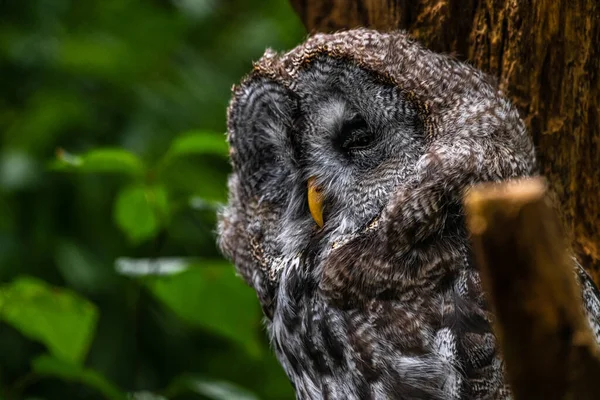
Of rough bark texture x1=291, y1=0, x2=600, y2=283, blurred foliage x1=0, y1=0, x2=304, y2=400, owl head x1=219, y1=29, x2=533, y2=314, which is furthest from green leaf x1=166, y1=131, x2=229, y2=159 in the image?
rough bark texture x1=291, y1=0, x2=600, y2=283

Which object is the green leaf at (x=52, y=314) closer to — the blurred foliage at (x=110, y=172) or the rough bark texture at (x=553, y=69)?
the blurred foliage at (x=110, y=172)

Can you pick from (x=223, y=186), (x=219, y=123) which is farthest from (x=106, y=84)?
(x=223, y=186)

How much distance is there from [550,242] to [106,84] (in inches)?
118

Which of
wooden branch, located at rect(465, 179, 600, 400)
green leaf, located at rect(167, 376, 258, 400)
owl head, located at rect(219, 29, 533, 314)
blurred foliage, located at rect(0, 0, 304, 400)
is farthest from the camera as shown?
blurred foliage, located at rect(0, 0, 304, 400)

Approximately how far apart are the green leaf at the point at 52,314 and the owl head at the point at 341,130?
1.54 feet

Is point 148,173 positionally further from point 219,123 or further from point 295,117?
point 219,123

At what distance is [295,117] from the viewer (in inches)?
78.0

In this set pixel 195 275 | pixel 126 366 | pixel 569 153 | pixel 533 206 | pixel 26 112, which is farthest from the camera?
pixel 26 112

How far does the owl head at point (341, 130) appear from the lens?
1.76m

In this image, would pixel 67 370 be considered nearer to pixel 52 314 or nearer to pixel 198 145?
pixel 52 314

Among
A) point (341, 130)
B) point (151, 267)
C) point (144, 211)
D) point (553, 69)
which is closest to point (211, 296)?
point (151, 267)

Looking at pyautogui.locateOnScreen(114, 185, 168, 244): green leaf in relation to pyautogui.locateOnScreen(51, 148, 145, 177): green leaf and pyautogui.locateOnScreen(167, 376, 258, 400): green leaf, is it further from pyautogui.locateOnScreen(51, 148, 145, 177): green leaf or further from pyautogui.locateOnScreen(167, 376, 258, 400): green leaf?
pyautogui.locateOnScreen(167, 376, 258, 400): green leaf

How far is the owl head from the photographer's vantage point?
5.79ft

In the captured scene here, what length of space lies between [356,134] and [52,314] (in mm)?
930
